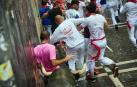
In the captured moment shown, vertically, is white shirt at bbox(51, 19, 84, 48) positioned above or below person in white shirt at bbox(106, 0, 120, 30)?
above

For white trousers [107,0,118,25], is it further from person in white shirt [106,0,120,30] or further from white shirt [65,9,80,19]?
white shirt [65,9,80,19]

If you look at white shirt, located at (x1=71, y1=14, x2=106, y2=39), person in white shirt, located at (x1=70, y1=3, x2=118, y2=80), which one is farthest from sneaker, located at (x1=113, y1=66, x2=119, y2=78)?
white shirt, located at (x1=71, y1=14, x2=106, y2=39)

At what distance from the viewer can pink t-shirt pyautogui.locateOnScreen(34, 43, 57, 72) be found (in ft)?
Result: 27.2

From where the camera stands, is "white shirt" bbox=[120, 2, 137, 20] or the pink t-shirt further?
"white shirt" bbox=[120, 2, 137, 20]

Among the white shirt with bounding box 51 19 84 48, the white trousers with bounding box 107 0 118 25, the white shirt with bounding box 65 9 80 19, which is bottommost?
the white trousers with bounding box 107 0 118 25

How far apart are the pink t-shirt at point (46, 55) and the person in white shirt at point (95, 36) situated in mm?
2044

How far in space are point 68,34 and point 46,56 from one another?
1877 mm

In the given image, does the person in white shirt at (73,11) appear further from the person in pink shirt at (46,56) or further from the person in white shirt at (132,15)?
the person in pink shirt at (46,56)

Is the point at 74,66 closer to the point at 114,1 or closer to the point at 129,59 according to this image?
the point at 129,59

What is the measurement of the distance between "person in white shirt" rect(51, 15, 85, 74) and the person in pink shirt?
4.73 ft

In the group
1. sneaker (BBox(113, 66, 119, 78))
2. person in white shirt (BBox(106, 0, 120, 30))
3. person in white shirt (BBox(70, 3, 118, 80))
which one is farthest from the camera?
person in white shirt (BBox(106, 0, 120, 30))

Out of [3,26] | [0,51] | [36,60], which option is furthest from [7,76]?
[36,60]

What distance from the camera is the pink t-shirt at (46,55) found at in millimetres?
8281

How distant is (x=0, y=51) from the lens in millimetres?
5359
